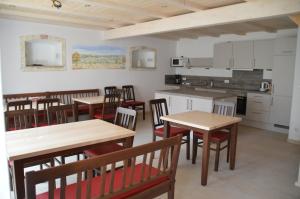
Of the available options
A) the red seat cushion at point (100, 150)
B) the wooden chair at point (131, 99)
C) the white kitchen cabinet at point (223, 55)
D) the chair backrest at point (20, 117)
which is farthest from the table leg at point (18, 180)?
the white kitchen cabinet at point (223, 55)

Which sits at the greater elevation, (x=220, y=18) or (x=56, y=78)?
(x=220, y=18)

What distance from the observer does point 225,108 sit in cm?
366

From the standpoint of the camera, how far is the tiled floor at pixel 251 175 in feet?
8.91

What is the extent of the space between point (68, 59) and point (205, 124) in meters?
3.93

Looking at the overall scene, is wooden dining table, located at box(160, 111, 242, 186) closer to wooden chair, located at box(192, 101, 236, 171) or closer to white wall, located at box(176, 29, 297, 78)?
Answer: wooden chair, located at box(192, 101, 236, 171)

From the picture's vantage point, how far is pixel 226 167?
3.44 meters

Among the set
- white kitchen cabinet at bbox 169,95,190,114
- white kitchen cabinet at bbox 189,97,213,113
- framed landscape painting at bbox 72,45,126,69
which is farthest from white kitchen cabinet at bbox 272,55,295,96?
framed landscape painting at bbox 72,45,126,69

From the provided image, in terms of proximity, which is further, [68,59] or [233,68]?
[233,68]

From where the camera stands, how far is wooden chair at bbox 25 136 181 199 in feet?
4.14

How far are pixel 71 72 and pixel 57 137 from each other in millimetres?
3782

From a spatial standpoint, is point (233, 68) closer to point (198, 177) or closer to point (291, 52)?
point (291, 52)

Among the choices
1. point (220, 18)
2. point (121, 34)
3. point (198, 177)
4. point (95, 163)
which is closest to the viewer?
point (95, 163)

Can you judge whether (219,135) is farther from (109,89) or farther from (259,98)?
(109,89)

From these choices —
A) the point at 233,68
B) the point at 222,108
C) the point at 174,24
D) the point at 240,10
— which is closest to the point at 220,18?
the point at 240,10
